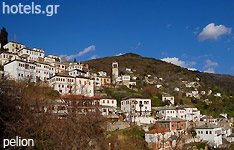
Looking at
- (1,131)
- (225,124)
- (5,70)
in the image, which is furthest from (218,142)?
(5,70)

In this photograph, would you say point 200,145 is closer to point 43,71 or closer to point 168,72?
point 43,71

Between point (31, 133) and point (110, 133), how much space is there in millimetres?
18584

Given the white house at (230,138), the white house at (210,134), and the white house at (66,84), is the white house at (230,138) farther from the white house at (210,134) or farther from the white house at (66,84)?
the white house at (66,84)

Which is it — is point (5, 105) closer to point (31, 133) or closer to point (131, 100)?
point (31, 133)

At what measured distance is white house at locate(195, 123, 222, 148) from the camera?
45647 millimetres

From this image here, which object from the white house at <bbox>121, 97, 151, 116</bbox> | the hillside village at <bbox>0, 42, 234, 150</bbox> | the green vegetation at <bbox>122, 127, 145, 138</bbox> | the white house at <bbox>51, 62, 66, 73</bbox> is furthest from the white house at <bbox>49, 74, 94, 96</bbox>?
the green vegetation at <bbox>122, 127, 145, 138</bbox>

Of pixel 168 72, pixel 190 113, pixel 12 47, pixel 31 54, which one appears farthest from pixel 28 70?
pixel 168 72

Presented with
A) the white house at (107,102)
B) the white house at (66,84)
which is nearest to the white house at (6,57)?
the white house at (66,84)

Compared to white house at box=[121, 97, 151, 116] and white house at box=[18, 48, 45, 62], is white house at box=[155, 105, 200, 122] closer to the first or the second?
white house at box=[121, 97, 151, 116]

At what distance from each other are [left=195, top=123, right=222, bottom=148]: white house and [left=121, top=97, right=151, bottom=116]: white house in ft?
35.2

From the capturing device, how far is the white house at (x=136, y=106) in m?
51.3

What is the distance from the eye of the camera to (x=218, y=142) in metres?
46.6

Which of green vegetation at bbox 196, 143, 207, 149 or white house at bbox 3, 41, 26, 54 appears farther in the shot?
white house at bbox 3, 41, 26, 54

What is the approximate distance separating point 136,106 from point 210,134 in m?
15.0
